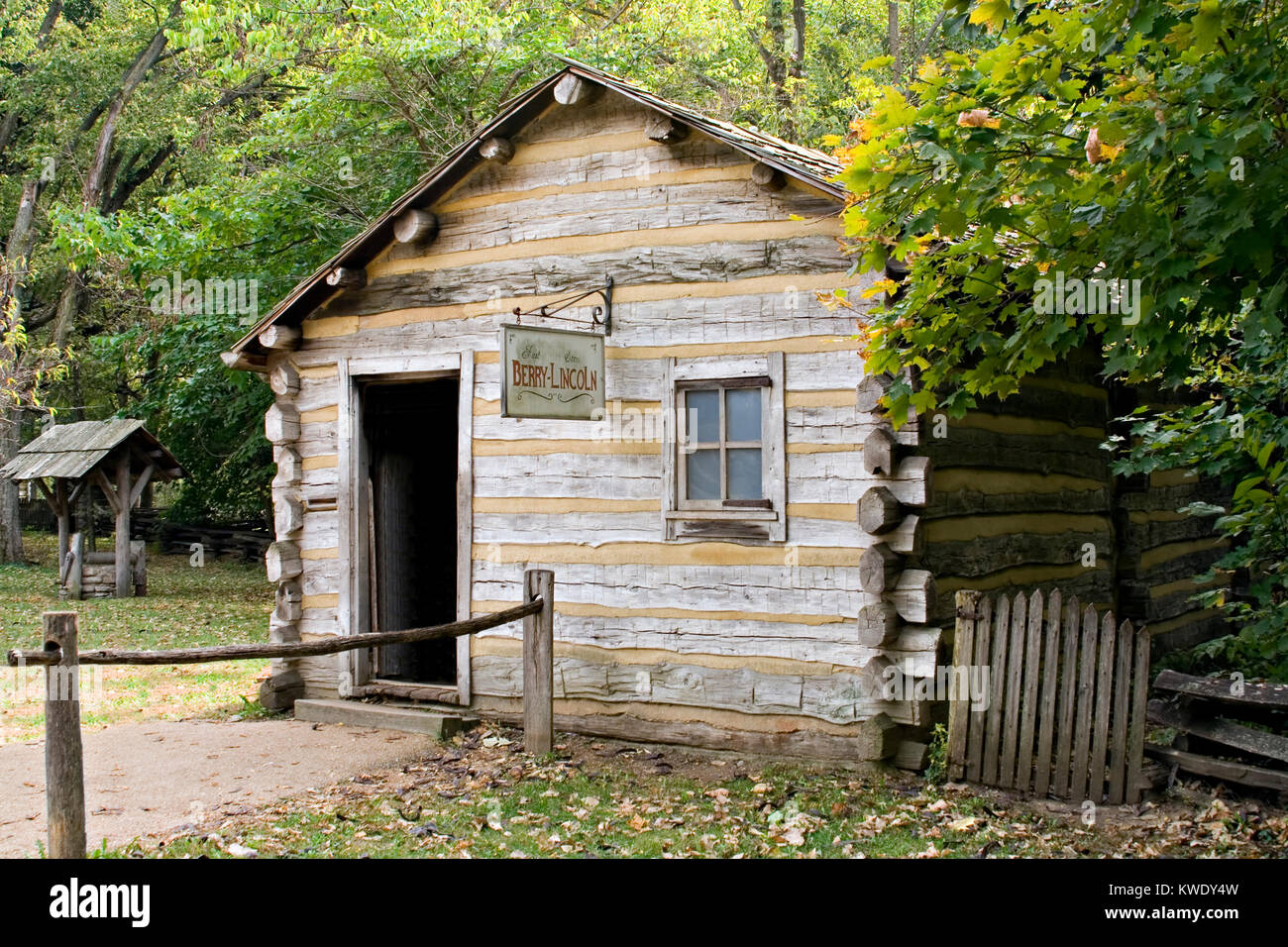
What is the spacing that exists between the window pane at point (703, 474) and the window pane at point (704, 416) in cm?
12

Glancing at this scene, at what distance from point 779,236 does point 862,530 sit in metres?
2.26

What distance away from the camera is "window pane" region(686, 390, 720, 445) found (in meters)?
8.98

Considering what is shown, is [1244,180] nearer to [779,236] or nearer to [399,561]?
[779,236]

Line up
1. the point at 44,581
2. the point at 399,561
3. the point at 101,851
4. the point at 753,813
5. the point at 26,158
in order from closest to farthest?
the point at 101,851
the point at 753,813
the point at 399,561
the point at 44,581
the point at 26,158

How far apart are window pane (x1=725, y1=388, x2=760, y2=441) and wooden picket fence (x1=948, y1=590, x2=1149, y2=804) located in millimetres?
1966

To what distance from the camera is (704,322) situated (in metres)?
8.98

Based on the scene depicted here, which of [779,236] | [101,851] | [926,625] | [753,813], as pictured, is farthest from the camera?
[779,236]

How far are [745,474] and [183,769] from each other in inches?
185

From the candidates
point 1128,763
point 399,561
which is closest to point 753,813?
point 1128,763

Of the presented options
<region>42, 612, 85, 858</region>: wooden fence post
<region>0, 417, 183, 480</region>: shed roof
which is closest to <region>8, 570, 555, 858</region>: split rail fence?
<region>42, 612, 85, 858</region>: wooden fence post

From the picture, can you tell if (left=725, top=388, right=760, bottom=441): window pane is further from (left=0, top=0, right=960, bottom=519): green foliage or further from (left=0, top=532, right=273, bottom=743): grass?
(left=0, top=0, right=960, bottom=519): green foliage

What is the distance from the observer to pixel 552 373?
8.64 m

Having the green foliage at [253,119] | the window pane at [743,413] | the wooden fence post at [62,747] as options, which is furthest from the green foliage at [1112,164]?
the green foliage at [253,119]

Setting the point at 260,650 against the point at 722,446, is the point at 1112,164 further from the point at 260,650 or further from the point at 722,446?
the point at 260,650
